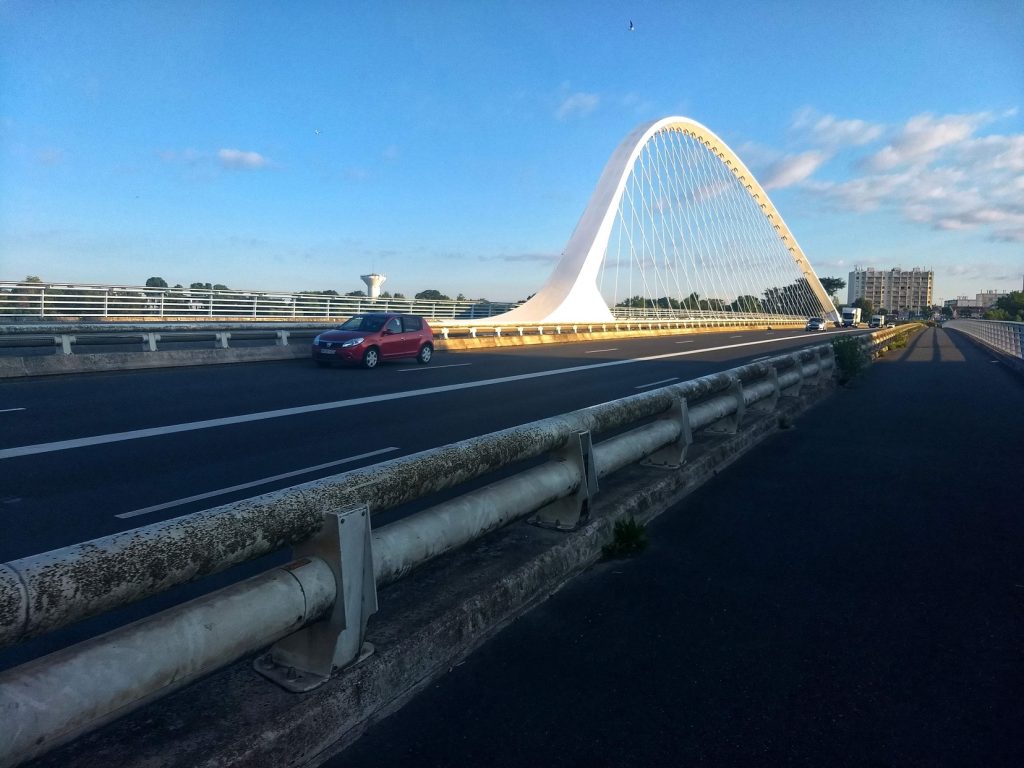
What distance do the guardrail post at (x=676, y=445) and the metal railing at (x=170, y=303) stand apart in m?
29.1

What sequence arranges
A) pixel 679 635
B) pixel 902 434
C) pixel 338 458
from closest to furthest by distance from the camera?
pixel 679 635 → pixel 338 458 → pixel 902 434

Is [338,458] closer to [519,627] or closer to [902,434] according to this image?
[519,627]

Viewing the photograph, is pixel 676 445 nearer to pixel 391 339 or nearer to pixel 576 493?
pixel 576 493

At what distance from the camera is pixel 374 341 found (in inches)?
809

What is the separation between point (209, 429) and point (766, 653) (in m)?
8.42

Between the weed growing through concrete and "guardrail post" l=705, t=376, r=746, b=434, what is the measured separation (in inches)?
140

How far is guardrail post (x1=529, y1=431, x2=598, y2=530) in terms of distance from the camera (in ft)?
16.3

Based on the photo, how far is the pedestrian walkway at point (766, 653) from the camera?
297 cm

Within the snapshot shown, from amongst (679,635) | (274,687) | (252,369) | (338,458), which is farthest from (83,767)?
(252,369)

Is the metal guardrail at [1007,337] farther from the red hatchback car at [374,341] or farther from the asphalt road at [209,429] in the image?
the red hatchback car at [374,341]

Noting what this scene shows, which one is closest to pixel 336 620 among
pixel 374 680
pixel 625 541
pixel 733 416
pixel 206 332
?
pixel 374 680

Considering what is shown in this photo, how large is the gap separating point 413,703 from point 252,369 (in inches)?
664

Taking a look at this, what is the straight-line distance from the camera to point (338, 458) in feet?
28.0

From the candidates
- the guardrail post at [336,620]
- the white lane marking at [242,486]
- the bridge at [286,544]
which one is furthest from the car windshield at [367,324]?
the guardrail post at [336,620]
